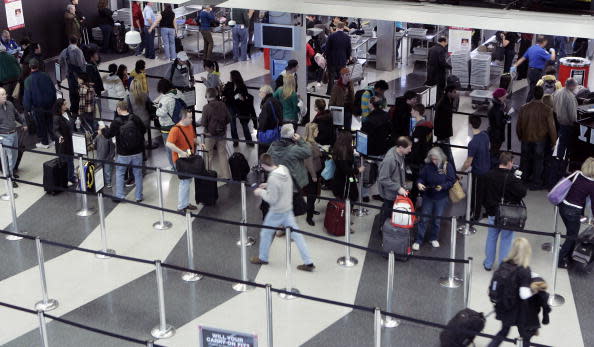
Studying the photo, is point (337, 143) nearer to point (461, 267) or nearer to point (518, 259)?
point (461, 267)

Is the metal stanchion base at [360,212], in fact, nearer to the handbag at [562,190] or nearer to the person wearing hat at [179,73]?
the handbag at [562,190]

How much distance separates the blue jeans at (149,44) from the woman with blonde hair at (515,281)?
15452mm

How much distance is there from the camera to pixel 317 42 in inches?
797

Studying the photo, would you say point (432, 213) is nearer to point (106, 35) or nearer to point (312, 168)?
point (312, 168)

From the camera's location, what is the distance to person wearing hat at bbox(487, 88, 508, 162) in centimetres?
1194

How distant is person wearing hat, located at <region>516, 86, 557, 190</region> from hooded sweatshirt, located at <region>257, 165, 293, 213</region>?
423 cm

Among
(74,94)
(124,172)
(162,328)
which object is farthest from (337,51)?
(162,328)

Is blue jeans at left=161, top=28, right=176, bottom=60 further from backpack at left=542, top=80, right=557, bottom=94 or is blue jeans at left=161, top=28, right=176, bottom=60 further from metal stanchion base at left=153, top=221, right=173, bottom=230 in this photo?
metal stanchion base at left=153, top=221, right=173, bottom=230

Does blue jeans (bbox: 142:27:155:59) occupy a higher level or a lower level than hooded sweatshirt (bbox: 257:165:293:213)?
lower

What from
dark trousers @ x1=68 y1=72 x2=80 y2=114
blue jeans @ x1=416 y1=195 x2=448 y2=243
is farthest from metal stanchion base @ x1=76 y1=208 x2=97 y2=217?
blue jeans @ x1=416 y1=195 x2=448 y2=243

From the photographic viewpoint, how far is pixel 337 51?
17219mm

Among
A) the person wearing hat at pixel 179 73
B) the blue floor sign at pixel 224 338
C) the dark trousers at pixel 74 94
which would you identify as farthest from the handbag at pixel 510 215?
the dark trousers at pixel 74 94

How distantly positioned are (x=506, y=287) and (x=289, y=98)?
627 centimetres

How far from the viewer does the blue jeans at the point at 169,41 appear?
20703 mm
